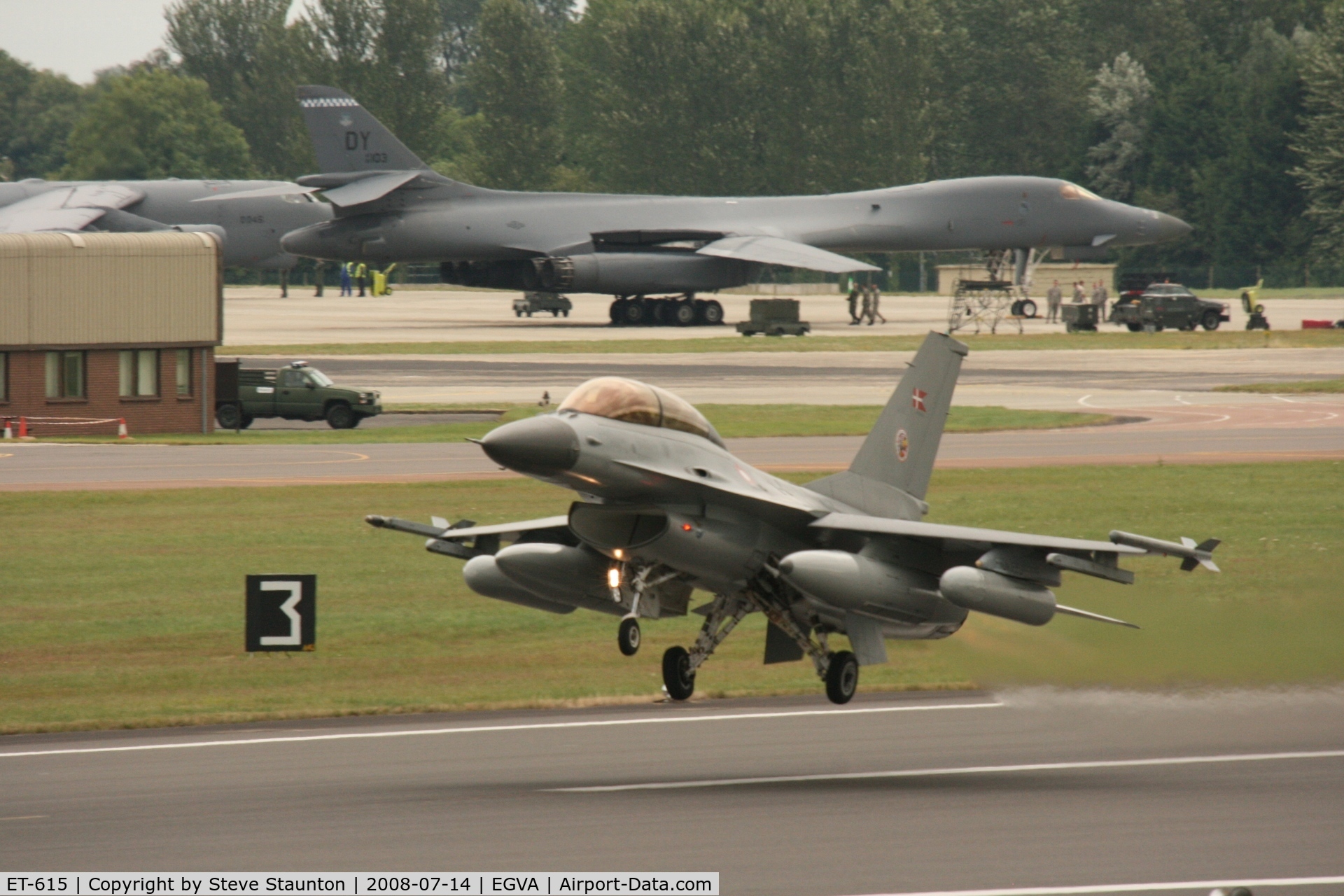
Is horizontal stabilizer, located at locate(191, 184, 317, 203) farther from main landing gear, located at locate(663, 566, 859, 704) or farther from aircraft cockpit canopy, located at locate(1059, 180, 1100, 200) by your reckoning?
main landing gear, located at locate(663, 566, 859, 704)

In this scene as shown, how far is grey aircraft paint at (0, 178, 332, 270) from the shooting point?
90688 mm

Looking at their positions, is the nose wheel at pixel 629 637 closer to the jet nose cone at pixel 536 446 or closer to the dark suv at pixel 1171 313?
the jet nose cone at pixel 536 446

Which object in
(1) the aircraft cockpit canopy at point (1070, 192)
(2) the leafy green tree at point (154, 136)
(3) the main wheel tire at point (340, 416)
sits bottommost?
(3) the main wheel tire at point (340, 416)

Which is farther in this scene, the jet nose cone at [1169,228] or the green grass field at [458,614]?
the jet nose cone at [1169,228]

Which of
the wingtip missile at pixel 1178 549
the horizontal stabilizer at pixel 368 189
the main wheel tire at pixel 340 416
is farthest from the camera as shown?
the horizontal stabilizer at pixel 368 189

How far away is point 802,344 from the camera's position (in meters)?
79.9

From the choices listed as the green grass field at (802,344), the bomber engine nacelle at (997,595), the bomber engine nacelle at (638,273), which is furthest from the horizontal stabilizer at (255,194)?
the bomber engine nacelle at (997,595)

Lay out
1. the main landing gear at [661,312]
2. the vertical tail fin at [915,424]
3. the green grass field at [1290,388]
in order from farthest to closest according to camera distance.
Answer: the main landing gear at [661,312] → the green grass field at [1290,388] → the vertical tail fin at [915,424]

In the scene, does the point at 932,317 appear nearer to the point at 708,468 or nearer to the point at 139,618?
the point at 139,618

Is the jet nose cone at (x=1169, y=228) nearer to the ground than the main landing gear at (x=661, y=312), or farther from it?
farther from it

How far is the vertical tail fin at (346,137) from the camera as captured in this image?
287ft

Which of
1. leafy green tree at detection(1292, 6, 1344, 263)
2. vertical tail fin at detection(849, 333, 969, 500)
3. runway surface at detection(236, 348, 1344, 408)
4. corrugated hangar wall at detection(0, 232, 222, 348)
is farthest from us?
leafy green tree at detection(1292, 6, 1344, 263)

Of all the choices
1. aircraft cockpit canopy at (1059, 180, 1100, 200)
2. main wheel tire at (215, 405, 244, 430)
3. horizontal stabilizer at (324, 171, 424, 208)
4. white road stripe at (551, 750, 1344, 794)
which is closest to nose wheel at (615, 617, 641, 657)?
white road stripe at (551, 750, 1344, 794)

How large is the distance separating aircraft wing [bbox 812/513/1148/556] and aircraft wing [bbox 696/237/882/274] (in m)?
60.8
